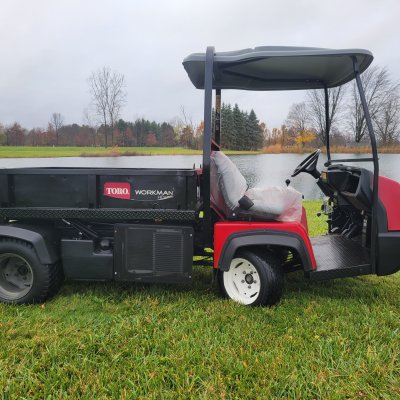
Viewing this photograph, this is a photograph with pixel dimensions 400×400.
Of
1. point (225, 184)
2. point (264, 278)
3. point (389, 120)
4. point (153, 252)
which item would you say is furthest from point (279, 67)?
point (153, 252)

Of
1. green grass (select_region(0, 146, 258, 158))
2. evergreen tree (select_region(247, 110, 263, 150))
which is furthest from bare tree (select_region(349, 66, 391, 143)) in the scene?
green grass (select_region(0, 146, 258, 158))

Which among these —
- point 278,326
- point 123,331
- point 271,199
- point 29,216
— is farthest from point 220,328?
point 29,216

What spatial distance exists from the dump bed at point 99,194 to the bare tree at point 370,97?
5.24 feet

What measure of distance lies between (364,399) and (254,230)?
59.9 inches

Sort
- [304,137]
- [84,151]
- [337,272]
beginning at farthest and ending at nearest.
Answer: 1. [84,151]
2. [304,137]
3. [337,272]

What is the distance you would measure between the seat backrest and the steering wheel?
0.84 meters

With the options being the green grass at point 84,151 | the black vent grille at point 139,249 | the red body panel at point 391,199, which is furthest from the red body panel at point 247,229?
the green grass at point 84,151

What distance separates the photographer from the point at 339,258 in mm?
3555

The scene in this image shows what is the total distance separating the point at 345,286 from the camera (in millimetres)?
3947

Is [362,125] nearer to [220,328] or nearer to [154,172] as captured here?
[154,172]

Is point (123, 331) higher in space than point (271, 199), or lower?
lower

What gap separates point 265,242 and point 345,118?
165cm

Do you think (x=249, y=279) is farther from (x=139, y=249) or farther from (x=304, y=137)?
(x=304, y=137)

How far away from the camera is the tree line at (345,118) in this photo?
3414 mm
